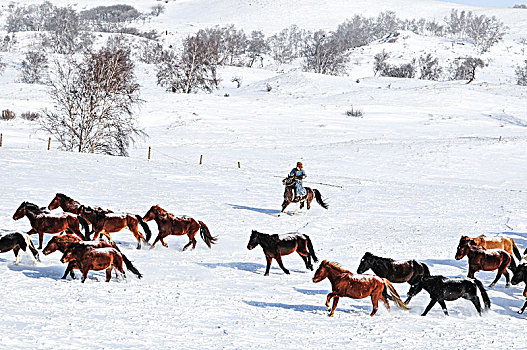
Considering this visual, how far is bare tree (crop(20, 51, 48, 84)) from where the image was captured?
80.9 metres

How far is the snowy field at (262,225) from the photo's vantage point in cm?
676

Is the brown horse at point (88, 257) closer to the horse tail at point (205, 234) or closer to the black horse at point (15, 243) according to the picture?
the black horse at point (15, 243)

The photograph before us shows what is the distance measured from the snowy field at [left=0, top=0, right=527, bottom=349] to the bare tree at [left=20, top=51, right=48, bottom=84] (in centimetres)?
3215

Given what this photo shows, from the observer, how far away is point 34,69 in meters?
83.2

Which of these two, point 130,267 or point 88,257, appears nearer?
point 88,257

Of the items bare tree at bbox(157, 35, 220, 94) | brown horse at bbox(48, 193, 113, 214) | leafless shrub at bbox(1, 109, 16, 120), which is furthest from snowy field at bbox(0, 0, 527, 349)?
bare tree at bbox(157, 35, 220, 94)

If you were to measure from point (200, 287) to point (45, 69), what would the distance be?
289 feet

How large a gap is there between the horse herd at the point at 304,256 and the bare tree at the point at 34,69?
7756 centimetres

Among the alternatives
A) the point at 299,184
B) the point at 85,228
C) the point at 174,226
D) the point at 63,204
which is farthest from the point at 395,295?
the point at 299,184

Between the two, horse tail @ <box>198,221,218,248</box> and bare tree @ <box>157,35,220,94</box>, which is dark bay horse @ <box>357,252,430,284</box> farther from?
bare tree @ <box>157,35,220,94</box>

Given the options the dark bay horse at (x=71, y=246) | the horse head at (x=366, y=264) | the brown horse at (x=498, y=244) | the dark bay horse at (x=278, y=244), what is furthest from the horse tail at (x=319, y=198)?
the dark bay horse at (x=71, y=246)

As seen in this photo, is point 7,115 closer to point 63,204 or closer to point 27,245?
point 63,204

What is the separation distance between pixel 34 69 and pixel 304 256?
84.9 meters

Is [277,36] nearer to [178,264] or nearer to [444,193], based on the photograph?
[444,193]
